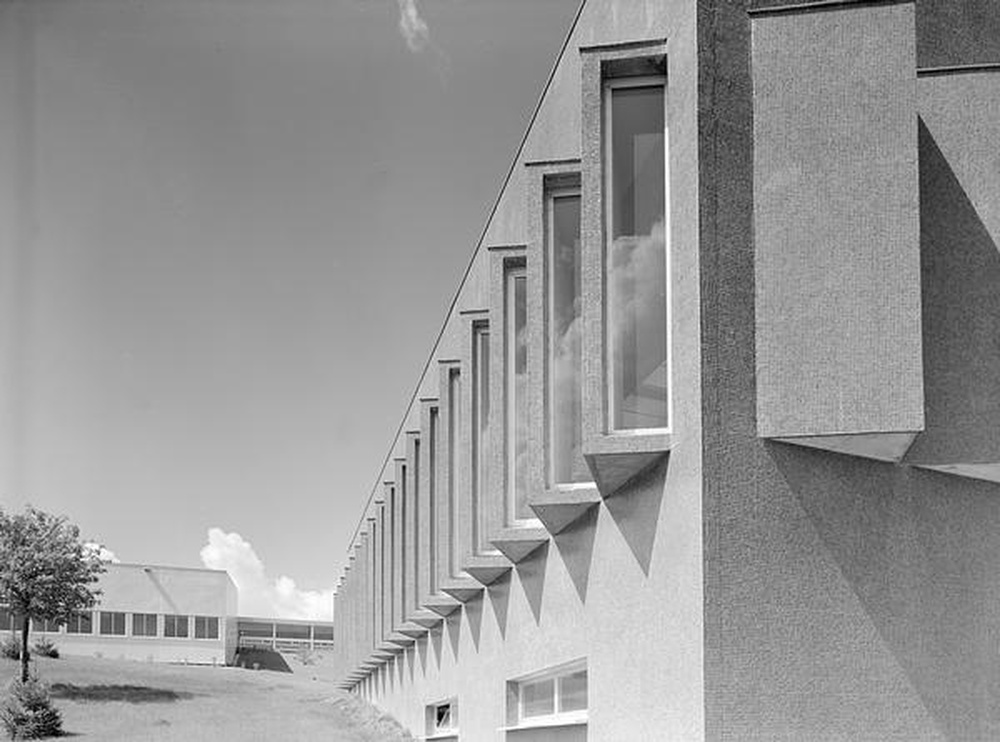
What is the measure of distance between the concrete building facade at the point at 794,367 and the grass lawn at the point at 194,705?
734 inches

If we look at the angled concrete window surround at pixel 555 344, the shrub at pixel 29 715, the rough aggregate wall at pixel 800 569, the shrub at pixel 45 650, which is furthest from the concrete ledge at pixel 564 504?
the shrub at pixel 45 650

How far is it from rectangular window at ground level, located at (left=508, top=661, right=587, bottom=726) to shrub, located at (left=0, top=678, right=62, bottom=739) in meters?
22.7

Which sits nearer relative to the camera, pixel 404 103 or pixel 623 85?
pixel 623 85

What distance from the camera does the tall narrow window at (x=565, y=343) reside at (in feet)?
37.0

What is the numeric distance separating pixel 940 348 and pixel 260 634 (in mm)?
86412

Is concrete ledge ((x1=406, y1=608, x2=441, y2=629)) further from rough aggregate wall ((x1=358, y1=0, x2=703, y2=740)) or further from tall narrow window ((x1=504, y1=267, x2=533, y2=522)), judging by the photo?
tall narrow window ((x1=504, y1=267, x2=533, y2=522))

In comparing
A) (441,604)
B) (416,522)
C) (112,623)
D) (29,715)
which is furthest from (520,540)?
(112,623)

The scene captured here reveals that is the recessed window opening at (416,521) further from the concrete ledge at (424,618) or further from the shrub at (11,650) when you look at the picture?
the shrub at (11,650)

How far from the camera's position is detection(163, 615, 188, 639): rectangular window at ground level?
74.0 metres

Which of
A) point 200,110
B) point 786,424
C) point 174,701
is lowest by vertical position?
point 174,701

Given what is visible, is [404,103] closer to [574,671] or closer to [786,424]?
[574,671]

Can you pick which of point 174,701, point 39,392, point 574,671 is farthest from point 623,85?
point 174,701

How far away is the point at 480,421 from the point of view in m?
15.7

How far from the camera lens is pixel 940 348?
8992 mm
